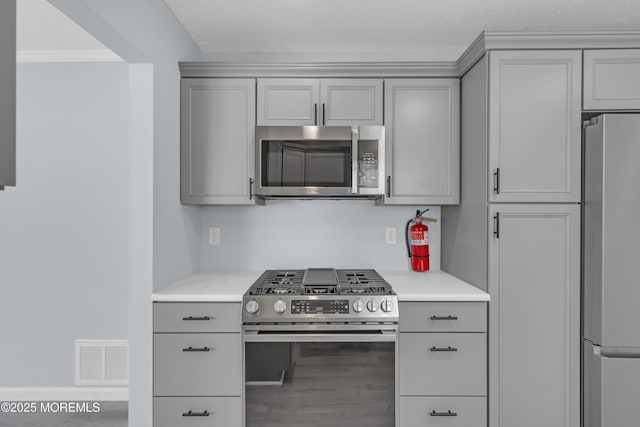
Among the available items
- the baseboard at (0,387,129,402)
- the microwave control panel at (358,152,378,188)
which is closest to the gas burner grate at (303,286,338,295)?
the microwave control panel at (358,152,378,188)

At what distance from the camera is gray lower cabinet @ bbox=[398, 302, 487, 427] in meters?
2.17

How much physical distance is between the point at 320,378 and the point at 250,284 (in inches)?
27.1

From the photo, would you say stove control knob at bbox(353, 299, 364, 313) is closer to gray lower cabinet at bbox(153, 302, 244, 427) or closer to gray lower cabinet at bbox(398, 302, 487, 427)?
gray lower cabinet at bbox(398, 302, 487, 427)

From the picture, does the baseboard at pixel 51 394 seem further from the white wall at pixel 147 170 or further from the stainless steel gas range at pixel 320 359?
the stainless steel gas range at pixel 320 359

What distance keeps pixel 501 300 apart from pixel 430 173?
2.88 ft

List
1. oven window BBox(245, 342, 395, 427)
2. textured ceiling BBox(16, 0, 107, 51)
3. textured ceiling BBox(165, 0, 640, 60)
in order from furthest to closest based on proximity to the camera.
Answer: textured ceiling BBox(16, 0, 107, 51) < textured ceiling BBox(165, 0, 640, 60) < oven window BBox(245, 342, 395, 427)

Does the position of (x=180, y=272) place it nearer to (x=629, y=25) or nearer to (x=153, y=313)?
(x=153, y=313)

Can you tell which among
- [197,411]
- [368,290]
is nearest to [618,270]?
[368,290]

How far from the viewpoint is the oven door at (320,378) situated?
7.00 feet

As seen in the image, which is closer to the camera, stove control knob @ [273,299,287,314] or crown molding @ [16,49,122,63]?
stove control knob @ [273,299,287,314]

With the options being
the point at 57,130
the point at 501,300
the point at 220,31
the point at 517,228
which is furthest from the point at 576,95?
the point at 57,130

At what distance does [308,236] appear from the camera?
2.99 m

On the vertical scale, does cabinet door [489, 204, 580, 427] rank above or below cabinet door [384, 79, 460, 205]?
below

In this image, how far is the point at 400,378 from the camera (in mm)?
2172
